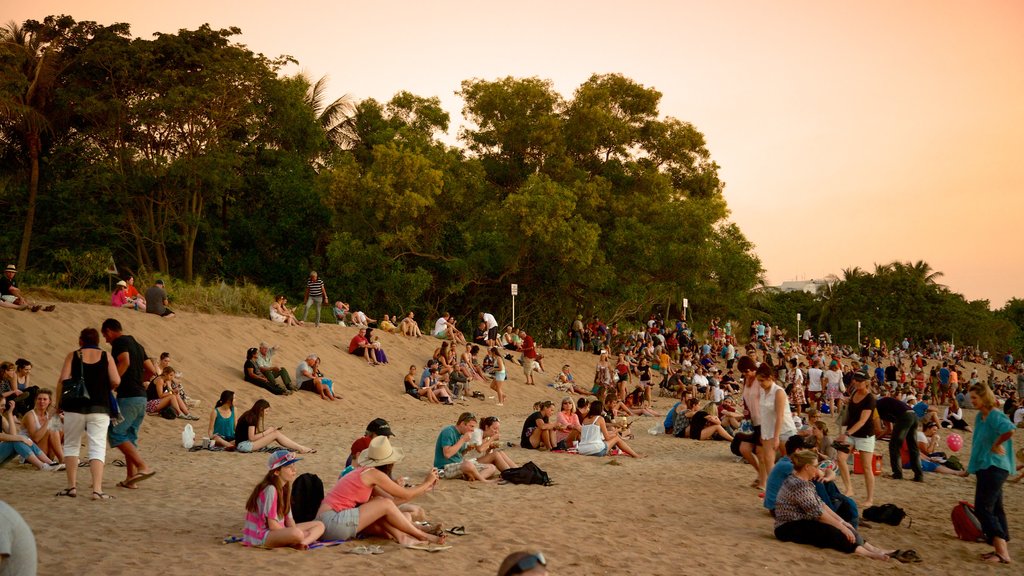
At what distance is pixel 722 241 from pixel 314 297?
19.9 m

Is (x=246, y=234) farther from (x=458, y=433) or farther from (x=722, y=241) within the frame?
(x=458, y=433)

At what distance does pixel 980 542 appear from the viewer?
8836 mm

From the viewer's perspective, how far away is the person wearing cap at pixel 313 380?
1991 centimetres

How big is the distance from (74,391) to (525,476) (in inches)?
213

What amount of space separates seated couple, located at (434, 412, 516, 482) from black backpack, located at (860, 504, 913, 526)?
4414mm

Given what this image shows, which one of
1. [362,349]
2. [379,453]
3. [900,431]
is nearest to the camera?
[379,453]

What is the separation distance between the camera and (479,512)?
30.2ft

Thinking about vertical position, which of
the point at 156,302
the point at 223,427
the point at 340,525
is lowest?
the point at 340,525

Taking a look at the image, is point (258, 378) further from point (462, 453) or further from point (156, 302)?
point (462, 453)

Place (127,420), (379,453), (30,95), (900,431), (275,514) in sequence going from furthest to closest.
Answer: (30,95), (900,431), (127,420), (379,453), (275,514)

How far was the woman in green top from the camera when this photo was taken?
805 centimetres

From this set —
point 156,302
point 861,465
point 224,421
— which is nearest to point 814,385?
point 861,465

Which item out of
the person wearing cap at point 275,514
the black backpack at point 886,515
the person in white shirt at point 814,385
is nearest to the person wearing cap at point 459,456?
the person wearing cap at point 275,514

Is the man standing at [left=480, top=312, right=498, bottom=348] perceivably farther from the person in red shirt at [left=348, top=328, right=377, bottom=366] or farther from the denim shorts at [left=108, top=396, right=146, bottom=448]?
the denim shorts at [left=108, top=396, right=146, bottom=448]
